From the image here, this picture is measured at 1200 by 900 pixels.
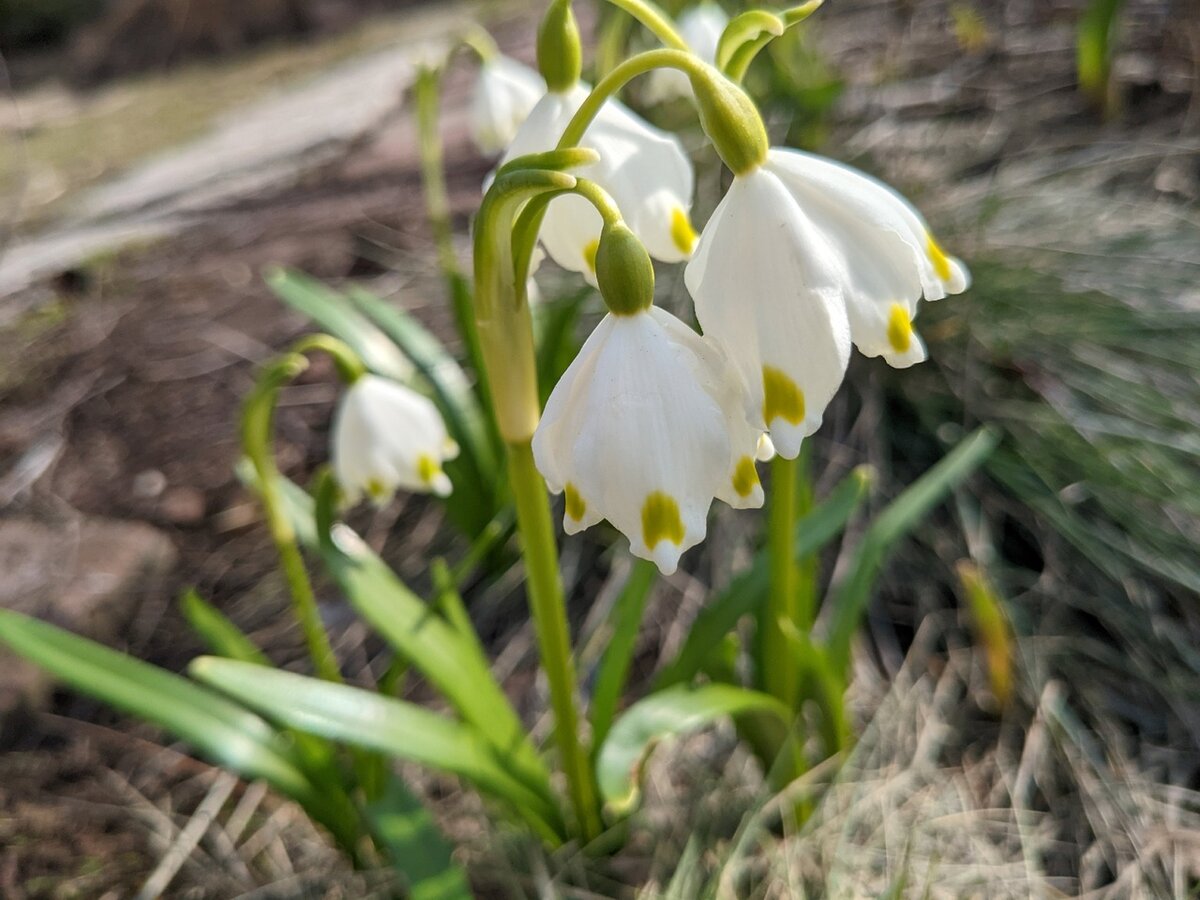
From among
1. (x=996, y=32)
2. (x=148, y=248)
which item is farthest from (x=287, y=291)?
(x=996, y=32)

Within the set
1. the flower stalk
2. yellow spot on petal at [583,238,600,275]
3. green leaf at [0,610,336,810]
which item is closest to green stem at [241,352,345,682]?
the flower stalk

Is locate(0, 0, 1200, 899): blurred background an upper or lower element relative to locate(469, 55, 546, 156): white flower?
lower

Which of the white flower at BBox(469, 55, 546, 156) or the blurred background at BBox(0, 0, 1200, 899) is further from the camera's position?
the white flower at BBox(469, 55, 546, 156)

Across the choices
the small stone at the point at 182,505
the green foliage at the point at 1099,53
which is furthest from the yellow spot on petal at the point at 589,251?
the green foliage at the point at 1099,53

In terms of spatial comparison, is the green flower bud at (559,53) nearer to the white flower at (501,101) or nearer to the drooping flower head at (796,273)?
the drooping flower head at (796,273)

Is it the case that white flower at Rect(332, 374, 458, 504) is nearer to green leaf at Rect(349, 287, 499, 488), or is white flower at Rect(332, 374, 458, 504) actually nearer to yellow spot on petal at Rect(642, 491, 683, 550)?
green leaf at Rect(349, 287, 499, 488)
